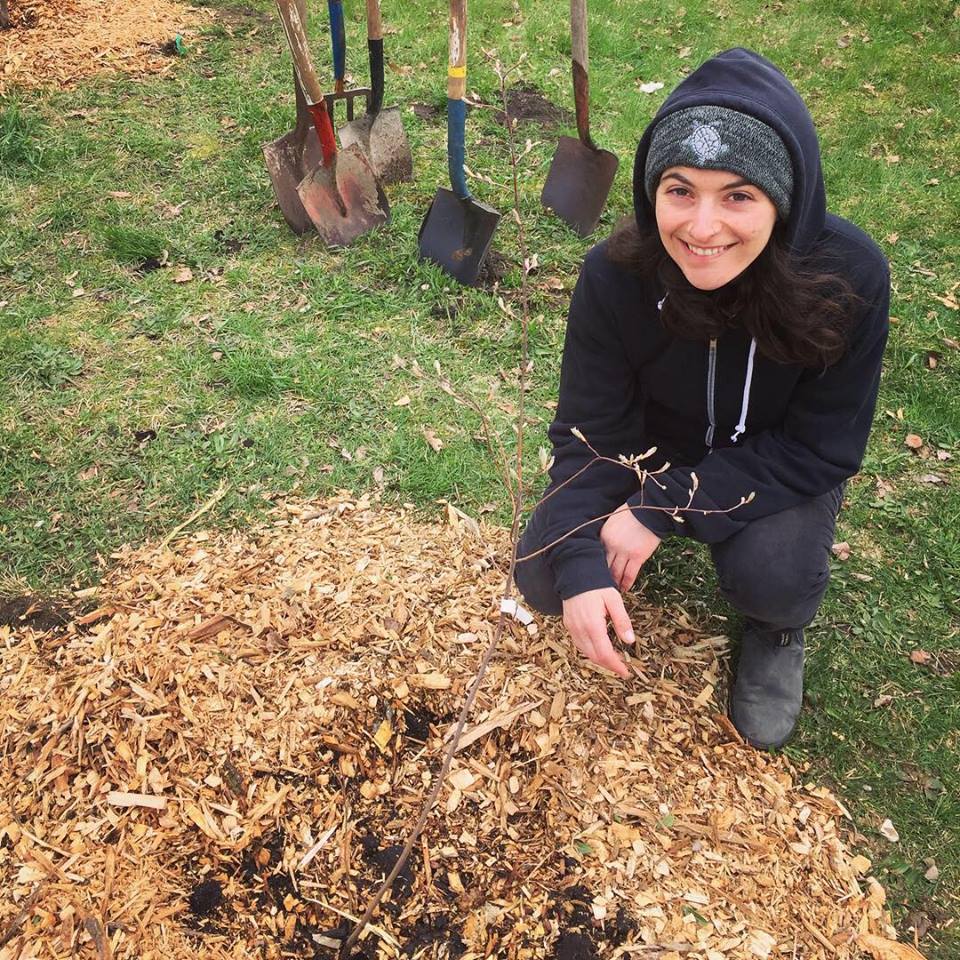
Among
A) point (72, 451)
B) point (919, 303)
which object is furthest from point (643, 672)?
point (919, 303)

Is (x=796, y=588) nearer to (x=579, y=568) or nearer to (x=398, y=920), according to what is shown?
(x=579, y=568)

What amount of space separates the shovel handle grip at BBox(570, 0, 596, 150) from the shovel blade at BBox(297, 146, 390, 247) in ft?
3.45

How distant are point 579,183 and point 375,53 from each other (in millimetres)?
1236

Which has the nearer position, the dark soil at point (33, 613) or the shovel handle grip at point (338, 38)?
the dark soil at point (33, 613)

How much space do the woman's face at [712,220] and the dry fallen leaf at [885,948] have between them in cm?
159

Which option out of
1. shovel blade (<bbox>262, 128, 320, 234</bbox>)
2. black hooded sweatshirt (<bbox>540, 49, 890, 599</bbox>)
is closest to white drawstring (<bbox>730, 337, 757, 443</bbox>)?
black hooded sweatshirt (<bbox>540, 49, 890, 599</bbox>)

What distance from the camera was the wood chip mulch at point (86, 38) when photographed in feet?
16.7

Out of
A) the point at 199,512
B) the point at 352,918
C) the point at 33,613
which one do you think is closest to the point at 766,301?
the point at 352,918

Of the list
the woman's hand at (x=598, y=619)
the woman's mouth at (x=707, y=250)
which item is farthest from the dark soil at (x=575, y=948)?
the woman's mouth at (x=707, y=250)

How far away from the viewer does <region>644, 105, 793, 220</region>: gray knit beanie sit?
4.97 ft

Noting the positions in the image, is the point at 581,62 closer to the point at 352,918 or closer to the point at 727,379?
the point at 727,379

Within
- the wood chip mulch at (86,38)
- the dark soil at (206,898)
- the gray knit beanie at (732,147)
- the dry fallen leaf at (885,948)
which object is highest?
the gray knit beanie at (732,147)

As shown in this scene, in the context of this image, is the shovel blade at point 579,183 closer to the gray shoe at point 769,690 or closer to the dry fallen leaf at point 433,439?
the dry fallen leaf at point 433,439

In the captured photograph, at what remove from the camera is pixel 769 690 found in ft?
7.52
